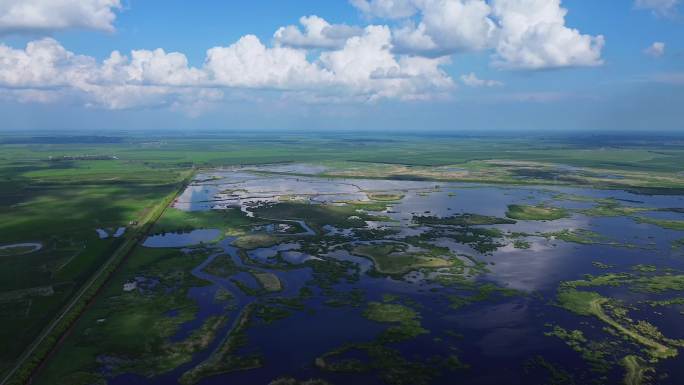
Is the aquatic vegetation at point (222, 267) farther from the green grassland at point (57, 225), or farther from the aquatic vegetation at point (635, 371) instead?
the aquatic vegetation at point (635, 371)

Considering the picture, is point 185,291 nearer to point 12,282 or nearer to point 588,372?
point 12,282

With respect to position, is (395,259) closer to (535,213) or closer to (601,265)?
→ (601,265)

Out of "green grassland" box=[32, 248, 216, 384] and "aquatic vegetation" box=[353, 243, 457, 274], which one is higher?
"aquatic vegetation" box=[353, 243, 457, 274]

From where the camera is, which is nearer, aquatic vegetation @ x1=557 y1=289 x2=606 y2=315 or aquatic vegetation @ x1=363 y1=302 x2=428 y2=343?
aquatic vegetation @ x1=363 y1=302 x2=428 y2=343

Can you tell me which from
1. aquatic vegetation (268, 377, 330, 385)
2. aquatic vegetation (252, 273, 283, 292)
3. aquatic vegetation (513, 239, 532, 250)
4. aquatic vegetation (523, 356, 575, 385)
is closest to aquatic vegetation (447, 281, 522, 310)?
aquatic vegetation (523, 356, 575, 385)

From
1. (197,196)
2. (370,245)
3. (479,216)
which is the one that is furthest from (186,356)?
(197,196)

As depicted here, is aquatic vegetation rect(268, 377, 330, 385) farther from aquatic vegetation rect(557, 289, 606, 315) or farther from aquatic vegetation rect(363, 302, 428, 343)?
aquatic vegetation rect(557, 289, 606, 315)

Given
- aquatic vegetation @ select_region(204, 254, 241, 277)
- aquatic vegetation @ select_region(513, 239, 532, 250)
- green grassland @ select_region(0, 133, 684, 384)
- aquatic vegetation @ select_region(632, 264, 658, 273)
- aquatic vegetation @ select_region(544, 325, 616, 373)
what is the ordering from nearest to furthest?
aquatic vegetation @ select_region(544, 325, 616, 373) → green grassland @ select_region(0, 133, 684, 384) → aquatic vegetation @ select_region(204, 254, 241, 277) → aquatic vegetation @ select_region(632, 264, 658, 273) → aquatic vegetation @ select_region(513, 239, 532, 250)

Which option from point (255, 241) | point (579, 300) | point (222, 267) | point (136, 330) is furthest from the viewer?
point (255, 241)

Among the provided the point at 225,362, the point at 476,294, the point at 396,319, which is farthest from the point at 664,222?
the point at 225,362
